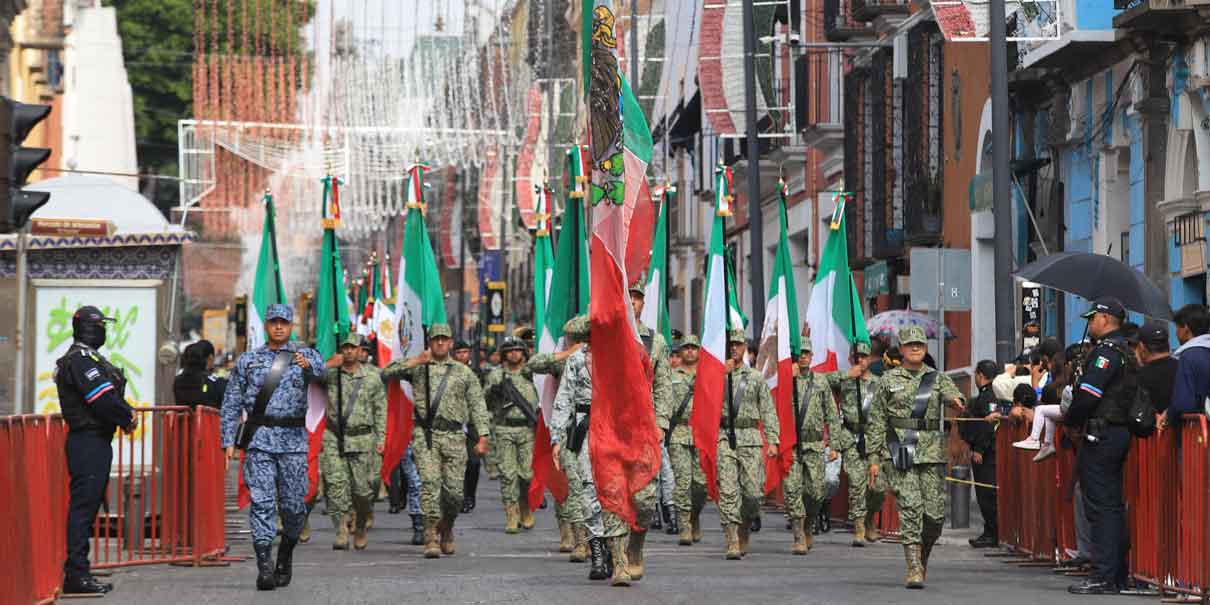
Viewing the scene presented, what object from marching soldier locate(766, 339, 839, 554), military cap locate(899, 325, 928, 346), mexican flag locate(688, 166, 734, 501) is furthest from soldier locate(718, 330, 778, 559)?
military cap locate(899, 325, 928, 346)

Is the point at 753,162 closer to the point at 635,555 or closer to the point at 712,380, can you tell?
the point at 712,380

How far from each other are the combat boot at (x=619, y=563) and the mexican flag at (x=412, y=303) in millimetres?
4829

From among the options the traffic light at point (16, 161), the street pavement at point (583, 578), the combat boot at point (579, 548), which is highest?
the traffic light at point (16, 161)

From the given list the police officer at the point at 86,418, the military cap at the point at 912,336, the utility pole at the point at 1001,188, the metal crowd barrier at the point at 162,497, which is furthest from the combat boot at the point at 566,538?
the police officer at the point at 86,418

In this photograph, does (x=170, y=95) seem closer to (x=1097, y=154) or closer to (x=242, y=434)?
(x=1097, y=154)

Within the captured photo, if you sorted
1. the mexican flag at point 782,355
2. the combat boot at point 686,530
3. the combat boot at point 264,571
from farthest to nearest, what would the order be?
the mexican flag at point 782,355 < the combat boot at point 686,530 < the combat boot at point 264,571

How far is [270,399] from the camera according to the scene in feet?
48.3

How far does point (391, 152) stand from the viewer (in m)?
42.6

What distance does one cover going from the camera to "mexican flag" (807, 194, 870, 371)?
879 inches

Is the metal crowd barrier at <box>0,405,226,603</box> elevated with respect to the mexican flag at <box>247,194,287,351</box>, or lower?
lower

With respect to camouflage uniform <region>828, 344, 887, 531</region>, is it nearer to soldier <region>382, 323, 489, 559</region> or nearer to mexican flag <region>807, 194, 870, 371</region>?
mexican flag <region>807, 194, 870, 371</region>

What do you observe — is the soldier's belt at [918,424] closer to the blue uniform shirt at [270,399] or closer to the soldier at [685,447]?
the soldier at [685,447]

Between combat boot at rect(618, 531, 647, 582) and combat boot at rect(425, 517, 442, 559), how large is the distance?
3.08 metres

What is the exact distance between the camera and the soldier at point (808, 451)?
62.9ft
